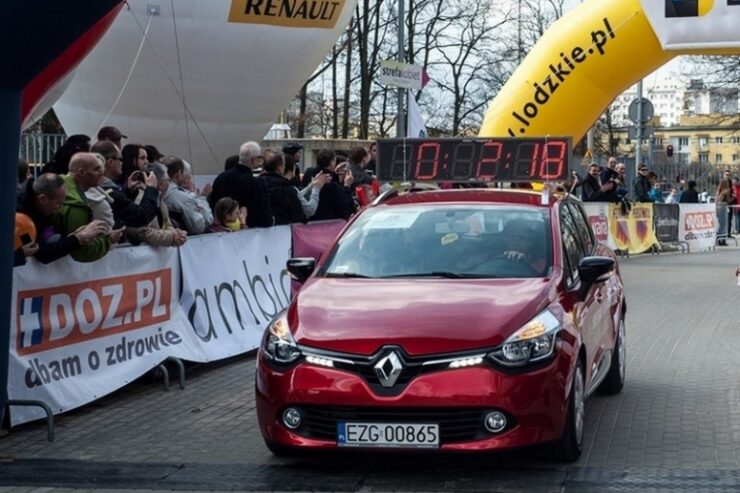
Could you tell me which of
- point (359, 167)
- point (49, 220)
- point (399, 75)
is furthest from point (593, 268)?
point (399, 75)

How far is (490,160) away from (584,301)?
19.4 feet

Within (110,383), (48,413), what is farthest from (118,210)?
(48,413)

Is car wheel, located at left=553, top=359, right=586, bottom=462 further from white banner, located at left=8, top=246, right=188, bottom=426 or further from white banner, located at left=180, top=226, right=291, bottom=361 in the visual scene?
white banner, located at left=180, top=226, right=291, bottom=361

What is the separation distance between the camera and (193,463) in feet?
26.9

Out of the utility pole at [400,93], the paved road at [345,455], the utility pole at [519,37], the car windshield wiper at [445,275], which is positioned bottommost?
the paved road at [345,455]

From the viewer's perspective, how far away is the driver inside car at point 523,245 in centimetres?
871

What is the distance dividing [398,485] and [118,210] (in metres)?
4.33

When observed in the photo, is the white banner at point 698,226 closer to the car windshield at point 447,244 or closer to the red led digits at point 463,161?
the red led digits at point 463,161

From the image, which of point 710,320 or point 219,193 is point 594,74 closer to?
point 710,320

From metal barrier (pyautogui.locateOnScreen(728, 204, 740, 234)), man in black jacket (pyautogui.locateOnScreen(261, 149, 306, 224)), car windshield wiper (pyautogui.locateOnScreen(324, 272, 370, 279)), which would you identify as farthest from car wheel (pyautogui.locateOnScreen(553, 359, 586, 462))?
metal barrier (pyautogui.locateOnScreen(728, 204, 740, 234))

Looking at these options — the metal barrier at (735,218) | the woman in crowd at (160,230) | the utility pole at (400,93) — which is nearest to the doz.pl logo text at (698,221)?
the metal barrier at (735,218)

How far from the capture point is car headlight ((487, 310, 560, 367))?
747 centimetres

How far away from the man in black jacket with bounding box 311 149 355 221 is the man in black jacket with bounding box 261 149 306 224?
30.1 inches

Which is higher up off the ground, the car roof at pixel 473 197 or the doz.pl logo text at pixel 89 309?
the car roof at pixel 473 197
